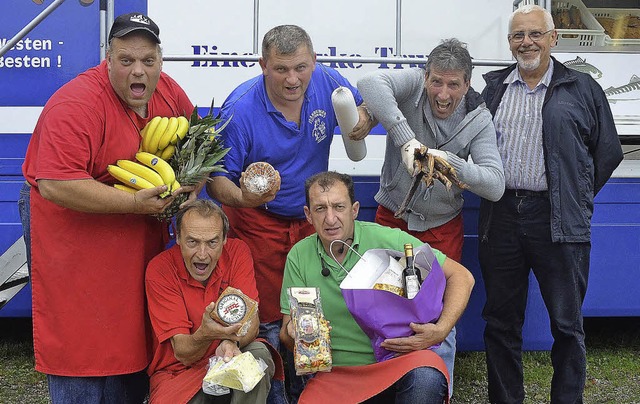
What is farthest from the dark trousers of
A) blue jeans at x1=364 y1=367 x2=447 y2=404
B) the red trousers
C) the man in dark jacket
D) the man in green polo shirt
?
blue jeans at x1=364 y1=367 x2=447 y2=404

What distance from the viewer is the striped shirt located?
12.7ft

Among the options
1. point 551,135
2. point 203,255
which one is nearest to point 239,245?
point 203,255

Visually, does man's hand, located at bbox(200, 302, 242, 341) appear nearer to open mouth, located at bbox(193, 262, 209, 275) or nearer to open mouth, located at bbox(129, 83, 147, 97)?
open mouth, located at bbox(193, 262, 209, 275)

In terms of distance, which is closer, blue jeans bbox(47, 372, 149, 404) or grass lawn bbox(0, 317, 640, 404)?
blue jeans bbox(47, 372, 149, 404)

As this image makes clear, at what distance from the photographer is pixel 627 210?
4.79 m

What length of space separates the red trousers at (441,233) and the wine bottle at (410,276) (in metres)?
0.66

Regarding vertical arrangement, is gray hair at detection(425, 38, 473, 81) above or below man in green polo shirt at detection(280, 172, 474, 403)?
above

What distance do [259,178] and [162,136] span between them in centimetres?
41

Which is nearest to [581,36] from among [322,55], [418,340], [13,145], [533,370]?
[322,55]

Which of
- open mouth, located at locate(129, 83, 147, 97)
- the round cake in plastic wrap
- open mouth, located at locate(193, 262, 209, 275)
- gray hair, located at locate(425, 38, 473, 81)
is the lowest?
open mouth, located at locate(193, 262, 209, 275)

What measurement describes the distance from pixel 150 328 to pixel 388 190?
50.4 inches

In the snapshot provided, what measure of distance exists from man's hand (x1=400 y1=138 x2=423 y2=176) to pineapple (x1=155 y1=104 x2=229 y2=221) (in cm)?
74

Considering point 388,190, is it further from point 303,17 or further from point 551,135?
point 303,17

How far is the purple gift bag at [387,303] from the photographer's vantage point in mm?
3098
